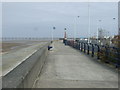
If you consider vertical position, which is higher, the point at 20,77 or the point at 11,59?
the point at 20,77

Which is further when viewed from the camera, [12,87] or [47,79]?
[47,79]

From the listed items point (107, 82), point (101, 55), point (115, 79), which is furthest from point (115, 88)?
point (101, 55)

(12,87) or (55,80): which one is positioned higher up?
(12,87)

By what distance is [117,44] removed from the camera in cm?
1335

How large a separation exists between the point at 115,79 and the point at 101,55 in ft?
18.7

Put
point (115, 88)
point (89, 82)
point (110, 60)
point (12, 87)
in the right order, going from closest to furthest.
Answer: point (12, 87) → point (115, 88) → point (89, 82) → point (110, 60)

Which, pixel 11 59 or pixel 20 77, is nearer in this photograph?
pixel 20 77

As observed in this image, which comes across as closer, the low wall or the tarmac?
the low wall

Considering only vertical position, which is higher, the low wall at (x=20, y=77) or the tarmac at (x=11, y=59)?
the low wall at (x=20, y=77)

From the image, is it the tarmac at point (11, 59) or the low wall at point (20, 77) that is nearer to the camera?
the low wall at point (20, 77)

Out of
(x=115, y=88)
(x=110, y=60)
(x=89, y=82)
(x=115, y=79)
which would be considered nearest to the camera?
(x=115, y=88)

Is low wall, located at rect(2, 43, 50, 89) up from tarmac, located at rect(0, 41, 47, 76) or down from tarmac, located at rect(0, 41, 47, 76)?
up

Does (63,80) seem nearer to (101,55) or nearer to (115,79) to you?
(115,79)

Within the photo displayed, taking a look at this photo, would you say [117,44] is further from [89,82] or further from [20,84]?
[20,84]
